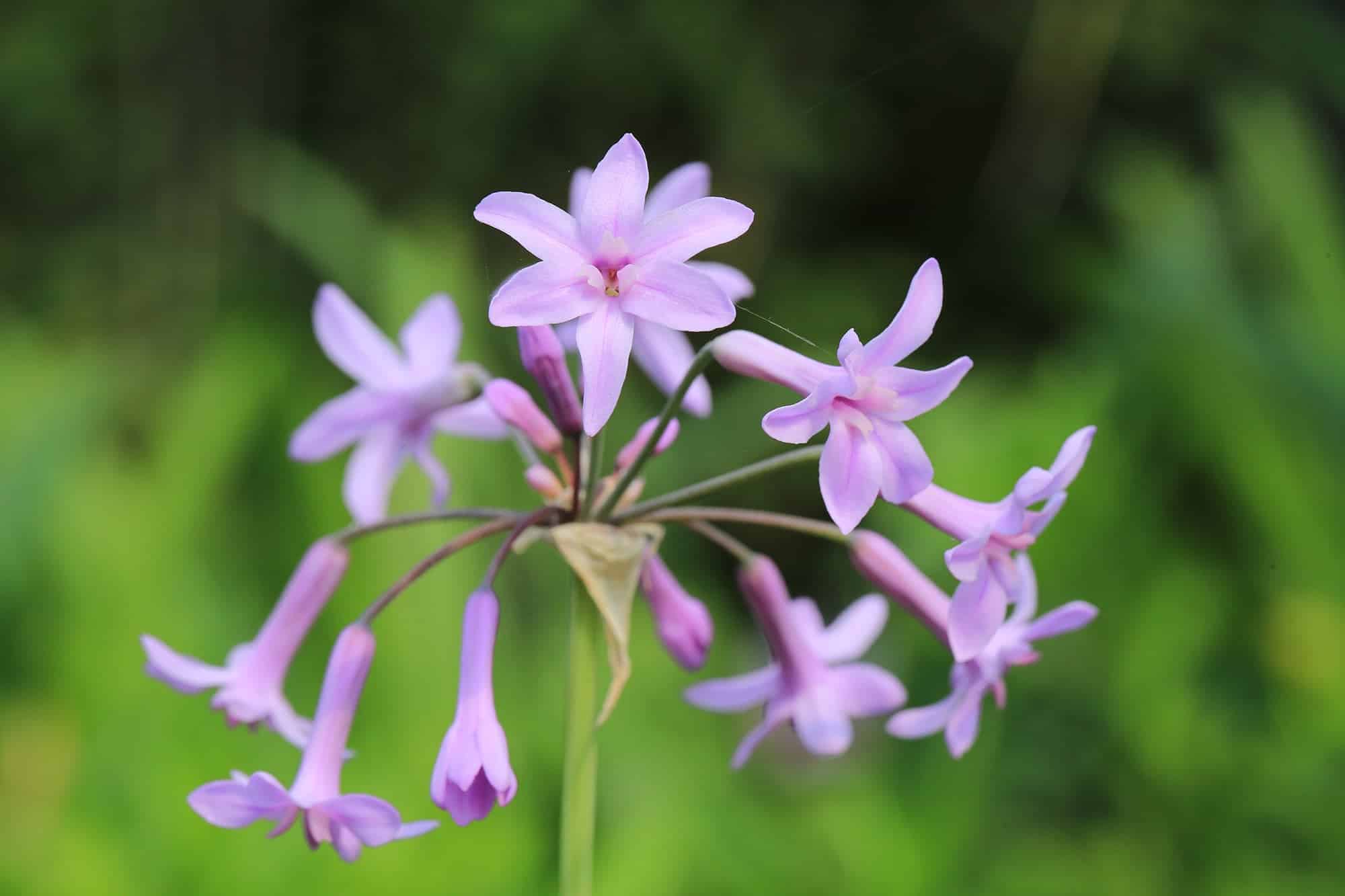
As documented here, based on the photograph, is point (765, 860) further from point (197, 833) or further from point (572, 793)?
point (572, 793)

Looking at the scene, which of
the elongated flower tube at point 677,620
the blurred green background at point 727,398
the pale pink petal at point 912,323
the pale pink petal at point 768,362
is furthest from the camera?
the blurred green background at point 727,398

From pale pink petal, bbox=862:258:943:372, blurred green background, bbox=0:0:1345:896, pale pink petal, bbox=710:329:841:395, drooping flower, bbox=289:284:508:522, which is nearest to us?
pale pink petal, bbox=862:258:943:372

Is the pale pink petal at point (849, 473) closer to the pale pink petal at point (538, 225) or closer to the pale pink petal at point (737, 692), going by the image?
the pale pink petal at point (538, 225)

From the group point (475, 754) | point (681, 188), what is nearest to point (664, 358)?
point (681, 188)

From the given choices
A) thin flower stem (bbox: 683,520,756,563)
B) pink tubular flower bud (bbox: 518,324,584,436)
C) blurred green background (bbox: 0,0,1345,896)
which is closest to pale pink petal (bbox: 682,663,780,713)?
thin flower stem (bbox: 683,520,756,563)

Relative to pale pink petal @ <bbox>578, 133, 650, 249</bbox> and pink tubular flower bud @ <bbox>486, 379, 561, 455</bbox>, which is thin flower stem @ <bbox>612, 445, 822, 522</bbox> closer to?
pink tubular flower bud @ <bbox>486, 379, 561, 455</bbox>

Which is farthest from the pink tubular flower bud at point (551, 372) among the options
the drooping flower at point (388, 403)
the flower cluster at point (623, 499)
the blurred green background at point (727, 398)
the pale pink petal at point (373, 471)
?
the blurred green background at point (727, 398)

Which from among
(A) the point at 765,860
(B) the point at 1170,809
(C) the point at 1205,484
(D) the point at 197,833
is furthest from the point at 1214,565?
(D) the point at 197,833
